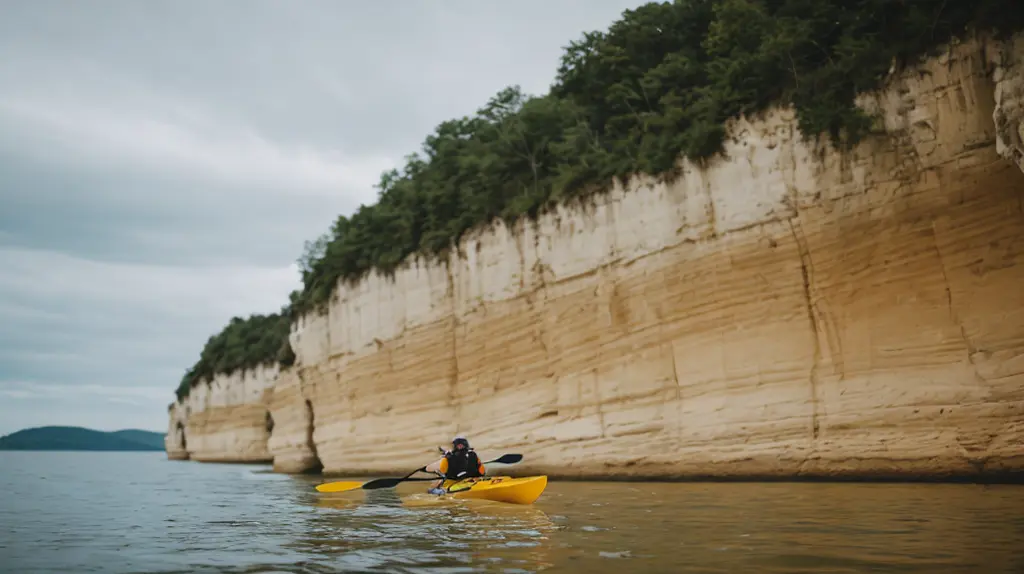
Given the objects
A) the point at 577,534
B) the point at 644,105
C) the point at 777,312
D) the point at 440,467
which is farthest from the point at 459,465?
the point at 644,105

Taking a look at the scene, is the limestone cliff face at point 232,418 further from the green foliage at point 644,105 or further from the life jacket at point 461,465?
the life jacket at point 461,465

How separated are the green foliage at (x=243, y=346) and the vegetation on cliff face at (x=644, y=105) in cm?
1725

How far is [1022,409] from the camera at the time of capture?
12.2m

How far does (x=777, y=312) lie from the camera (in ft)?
52.3

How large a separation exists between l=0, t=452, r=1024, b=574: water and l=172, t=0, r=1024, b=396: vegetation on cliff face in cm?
809

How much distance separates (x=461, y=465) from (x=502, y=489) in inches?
81.0

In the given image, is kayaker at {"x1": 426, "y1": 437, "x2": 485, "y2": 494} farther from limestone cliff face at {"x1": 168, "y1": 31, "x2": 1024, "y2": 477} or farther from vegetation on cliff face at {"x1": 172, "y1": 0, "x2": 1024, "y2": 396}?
vegetation on cliff face at {"x1": 172, "y1": 0, "x2": 1024, "y2": 396}

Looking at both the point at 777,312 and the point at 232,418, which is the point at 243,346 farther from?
the point at 777,312

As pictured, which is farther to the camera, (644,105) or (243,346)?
(243,346)

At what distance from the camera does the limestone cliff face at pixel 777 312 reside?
13039 millimetres

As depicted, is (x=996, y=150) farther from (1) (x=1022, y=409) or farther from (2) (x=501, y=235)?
(2) (x=501, y=235)

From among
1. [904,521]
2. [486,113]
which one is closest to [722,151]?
[904,521]

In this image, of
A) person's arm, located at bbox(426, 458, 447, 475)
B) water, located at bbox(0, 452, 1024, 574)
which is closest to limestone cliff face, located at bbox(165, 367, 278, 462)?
person's arm, located at bbox(426, 458, 447, 475)

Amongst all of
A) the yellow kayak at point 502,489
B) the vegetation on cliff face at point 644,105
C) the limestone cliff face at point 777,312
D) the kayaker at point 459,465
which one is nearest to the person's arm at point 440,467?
the kayaker at point 459,465
